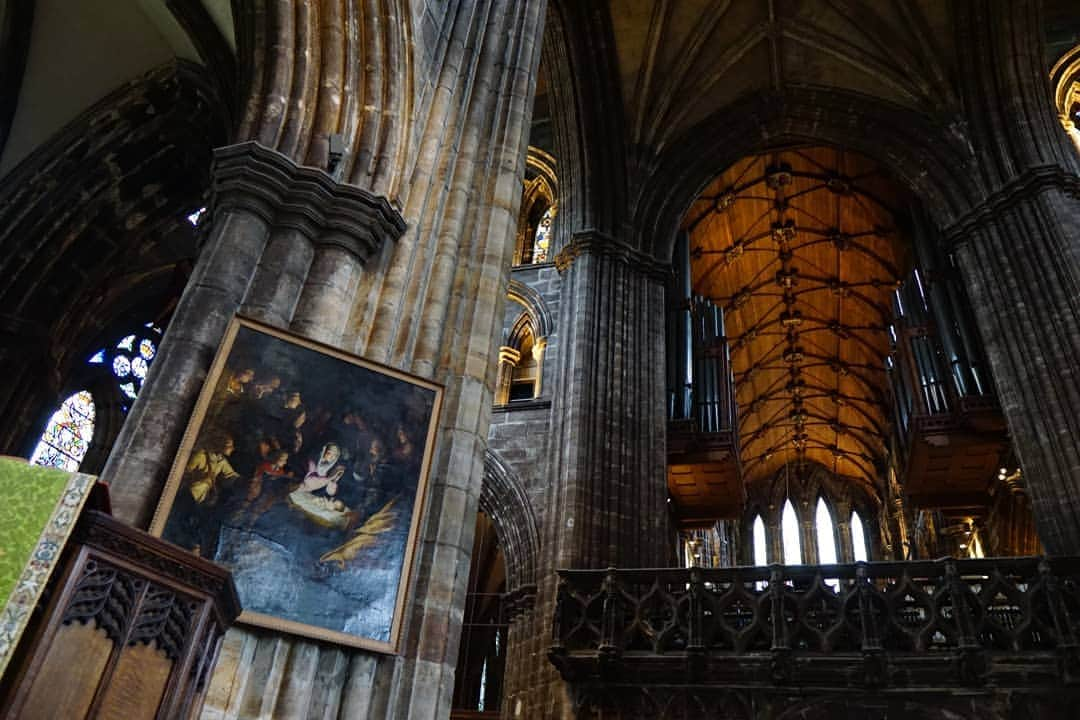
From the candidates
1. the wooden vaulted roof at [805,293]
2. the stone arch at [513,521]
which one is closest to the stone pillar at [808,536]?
the wooden vaulted roof at [805,293]

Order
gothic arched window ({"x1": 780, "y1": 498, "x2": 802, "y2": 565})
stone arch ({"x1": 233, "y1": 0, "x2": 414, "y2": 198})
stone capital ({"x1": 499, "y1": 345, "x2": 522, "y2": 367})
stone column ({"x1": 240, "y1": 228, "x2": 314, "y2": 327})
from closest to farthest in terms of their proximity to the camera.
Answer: stone column ({"x1": 240, "y1": 228, "x2": 314, "y2": 327}), stone arch ({"x1": 233, "y1": 0, "x2": 414, "y2": 198}), stone capital ({"x1": 499, "y1": 345, "x2": 522, "y2": 367}), gothic arched window ({"x1": 780, "y1": 498, "x2": 802, "y2": 565})

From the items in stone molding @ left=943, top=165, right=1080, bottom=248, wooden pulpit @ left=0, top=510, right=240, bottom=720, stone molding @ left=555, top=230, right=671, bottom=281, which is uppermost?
stone molding @ left=943, top=165, right=1080, bottom=248

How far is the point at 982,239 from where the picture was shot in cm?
1256

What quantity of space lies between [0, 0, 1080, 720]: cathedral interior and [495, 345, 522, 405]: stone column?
12 cm

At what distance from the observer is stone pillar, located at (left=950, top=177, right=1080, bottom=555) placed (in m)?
9.98

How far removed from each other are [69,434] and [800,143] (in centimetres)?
1394

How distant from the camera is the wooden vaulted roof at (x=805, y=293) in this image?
19281 millimetres

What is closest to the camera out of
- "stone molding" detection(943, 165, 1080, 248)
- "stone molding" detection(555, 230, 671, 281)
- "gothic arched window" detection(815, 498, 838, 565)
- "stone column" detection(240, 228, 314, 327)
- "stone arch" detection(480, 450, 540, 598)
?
"stone column" detection(240, 228, 314, 327)

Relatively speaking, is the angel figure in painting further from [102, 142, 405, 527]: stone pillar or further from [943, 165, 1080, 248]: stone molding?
[943, 165, 1080, 248]: stone molding

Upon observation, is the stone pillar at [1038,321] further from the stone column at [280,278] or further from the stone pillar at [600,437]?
the stone column at [280,278]

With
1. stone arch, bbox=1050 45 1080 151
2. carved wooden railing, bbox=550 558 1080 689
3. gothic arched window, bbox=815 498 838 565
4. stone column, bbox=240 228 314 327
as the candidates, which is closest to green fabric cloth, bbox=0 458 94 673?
stone column, bbox=240 228 314 327

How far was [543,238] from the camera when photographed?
53.1 feet

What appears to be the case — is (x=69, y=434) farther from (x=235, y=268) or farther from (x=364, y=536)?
(x=364, y=536)

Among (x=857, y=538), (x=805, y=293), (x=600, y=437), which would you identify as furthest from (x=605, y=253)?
(x=857, y=538)
